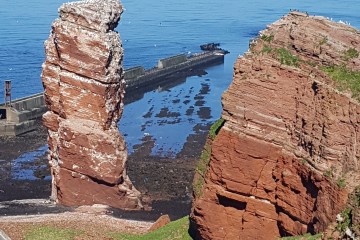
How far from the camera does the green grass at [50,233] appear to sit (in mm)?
31539

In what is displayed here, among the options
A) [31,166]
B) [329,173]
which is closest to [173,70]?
[31,166]

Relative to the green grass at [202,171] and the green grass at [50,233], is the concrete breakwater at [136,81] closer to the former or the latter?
the green grass at [50,233]

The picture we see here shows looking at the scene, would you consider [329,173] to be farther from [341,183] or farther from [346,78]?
[346,78]

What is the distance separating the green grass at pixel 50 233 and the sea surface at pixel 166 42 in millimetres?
29882

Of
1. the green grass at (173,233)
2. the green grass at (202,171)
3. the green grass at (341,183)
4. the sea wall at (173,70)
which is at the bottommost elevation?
the sea wall at (173,70)

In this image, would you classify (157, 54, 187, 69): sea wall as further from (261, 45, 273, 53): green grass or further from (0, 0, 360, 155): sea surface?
(261, 45, 273, 53): green grass

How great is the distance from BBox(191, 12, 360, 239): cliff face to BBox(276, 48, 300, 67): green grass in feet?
0.11

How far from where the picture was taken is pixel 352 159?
A: 19.4 metres

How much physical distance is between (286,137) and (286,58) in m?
2.55

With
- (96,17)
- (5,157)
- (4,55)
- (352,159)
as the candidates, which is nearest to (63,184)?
(96,17)

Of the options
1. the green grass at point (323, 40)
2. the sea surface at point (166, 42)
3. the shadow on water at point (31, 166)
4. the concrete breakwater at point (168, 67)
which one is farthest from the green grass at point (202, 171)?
the concrete breakwater at point (168, 67)

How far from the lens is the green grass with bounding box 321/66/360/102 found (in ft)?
65.4

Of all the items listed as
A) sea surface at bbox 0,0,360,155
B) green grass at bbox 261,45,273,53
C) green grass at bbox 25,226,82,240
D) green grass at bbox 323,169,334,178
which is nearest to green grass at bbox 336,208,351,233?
green grass at bbox 323,169,334,178

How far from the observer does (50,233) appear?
32.2 metres
